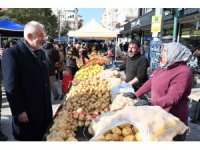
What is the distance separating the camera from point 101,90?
17.5ft

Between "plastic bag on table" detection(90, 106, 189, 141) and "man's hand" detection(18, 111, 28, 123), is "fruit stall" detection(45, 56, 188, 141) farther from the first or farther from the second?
"man's hand" detection(18, 111, 28, 123)

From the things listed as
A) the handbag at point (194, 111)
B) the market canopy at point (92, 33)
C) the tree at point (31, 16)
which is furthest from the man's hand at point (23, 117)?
the tree at point (31, 16)

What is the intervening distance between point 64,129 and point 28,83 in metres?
0.64

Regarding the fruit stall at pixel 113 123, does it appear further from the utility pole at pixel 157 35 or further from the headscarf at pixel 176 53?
the utility pole at pixel 157 35

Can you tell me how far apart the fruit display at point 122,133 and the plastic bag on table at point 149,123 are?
37mm

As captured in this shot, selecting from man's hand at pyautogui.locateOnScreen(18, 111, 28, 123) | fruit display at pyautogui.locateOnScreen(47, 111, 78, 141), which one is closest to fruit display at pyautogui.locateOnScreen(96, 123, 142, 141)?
fruit display at pyautogui.locateOnScreen(47, 111, 78, 141)

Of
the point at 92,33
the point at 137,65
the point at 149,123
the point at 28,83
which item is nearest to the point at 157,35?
the point at 137,65

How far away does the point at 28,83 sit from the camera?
340 centimetres

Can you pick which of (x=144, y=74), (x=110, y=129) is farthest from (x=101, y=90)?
(x=110, y=129)

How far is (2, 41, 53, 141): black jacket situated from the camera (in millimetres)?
3301

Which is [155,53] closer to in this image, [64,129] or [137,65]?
[137,65]

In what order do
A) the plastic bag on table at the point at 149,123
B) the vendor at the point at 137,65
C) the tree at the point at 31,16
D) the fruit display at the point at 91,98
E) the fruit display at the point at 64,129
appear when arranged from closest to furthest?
the plastic bag on table at the point at 149,123 < the fruit display at the point at 64,129 < the fruit display at the point at 91,98 < the vendor at the point at 137,65 < the tree at the point at 31,16

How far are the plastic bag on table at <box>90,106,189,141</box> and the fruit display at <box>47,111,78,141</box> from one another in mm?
492

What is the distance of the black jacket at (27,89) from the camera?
10.8 ft
